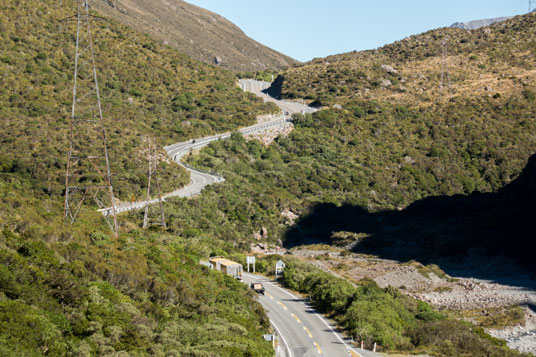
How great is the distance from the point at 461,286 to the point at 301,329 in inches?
808

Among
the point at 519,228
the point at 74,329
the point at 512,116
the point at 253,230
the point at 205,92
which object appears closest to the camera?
the point at 74,329

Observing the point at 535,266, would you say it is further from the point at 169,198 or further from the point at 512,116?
the point at 512,116

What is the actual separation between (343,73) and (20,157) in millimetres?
89099

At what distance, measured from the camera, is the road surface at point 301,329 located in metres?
26.9

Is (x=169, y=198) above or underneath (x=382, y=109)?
underneath

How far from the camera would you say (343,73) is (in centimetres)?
12988

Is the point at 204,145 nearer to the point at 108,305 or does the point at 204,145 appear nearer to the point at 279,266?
the point at 279,266

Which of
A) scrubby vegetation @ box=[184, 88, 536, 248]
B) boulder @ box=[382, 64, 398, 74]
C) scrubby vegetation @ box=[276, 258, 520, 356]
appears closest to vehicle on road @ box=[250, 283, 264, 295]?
scrubby vegetation @ box=[276, 258, 520, 356]

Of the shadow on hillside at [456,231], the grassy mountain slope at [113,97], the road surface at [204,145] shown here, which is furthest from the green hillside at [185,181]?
the road surface at [204,145]

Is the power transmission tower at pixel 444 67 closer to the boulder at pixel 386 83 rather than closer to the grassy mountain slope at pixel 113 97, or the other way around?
the boulder at pixel 386 83

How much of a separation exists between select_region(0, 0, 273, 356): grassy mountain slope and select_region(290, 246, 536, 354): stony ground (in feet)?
46.3

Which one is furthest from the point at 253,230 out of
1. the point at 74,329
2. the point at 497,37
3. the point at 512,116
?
the point at 497,37

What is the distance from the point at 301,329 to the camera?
30766 millimetres

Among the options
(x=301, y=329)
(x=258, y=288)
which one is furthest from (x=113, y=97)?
(x=301, y=329)
